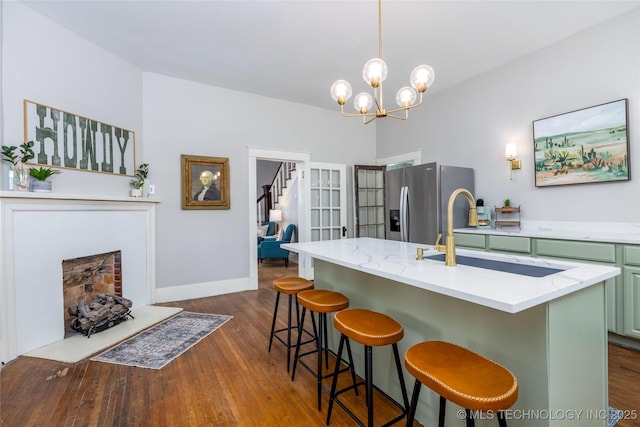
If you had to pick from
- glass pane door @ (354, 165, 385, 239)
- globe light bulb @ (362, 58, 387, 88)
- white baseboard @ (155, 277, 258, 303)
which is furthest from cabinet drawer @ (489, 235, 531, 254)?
white baseboard @ (155, 277, 258, 303)

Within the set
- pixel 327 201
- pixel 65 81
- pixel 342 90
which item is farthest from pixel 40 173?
pixel 327 201

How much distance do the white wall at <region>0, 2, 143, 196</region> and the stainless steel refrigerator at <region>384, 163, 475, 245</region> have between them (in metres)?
3.58

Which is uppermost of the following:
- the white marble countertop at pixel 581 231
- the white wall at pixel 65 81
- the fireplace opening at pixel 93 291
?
the white wall at pixel 65 81

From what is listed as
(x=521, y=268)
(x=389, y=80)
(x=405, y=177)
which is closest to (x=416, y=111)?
(x=389, y=80)

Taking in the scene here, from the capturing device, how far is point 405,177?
420cm

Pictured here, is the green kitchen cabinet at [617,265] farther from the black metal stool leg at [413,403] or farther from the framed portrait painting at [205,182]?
the framed portrait painting at [205,182]

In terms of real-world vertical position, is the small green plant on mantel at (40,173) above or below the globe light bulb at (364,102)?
below

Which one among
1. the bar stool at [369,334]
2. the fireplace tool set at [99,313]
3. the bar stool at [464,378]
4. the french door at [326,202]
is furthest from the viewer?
the french door at [326,202]

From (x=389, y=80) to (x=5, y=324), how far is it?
4.72 m

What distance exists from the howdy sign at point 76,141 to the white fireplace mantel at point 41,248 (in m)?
0.43

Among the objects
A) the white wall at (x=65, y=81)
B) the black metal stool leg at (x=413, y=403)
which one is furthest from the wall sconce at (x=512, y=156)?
the white wall at (x=65, y=81)

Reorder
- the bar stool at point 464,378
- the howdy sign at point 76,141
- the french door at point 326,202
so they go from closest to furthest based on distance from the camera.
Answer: the bar stool at point 464,378, the howdy sign at point 76,141, the french door at point 326,202

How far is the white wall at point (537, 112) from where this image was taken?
2.73m

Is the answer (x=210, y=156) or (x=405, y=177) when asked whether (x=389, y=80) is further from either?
(x=210, y=156)
